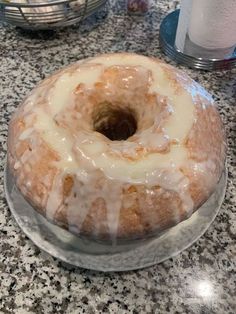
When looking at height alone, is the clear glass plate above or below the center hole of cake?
below

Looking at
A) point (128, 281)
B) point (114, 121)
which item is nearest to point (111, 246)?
point (128, 281)

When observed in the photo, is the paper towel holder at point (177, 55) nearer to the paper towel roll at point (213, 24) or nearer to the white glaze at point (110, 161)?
the paper towel roll at point (213, 24)

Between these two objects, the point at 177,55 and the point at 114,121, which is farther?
the point at 177,55

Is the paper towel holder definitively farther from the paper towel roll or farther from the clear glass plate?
the clear glass plate

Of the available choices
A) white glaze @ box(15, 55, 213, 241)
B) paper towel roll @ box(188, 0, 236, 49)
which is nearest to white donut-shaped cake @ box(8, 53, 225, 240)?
white glaze @ box(15, 55, 213, 241)

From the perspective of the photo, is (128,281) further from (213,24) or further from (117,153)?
(213,24)

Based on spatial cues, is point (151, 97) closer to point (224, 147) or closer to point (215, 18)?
point (224, 147)
